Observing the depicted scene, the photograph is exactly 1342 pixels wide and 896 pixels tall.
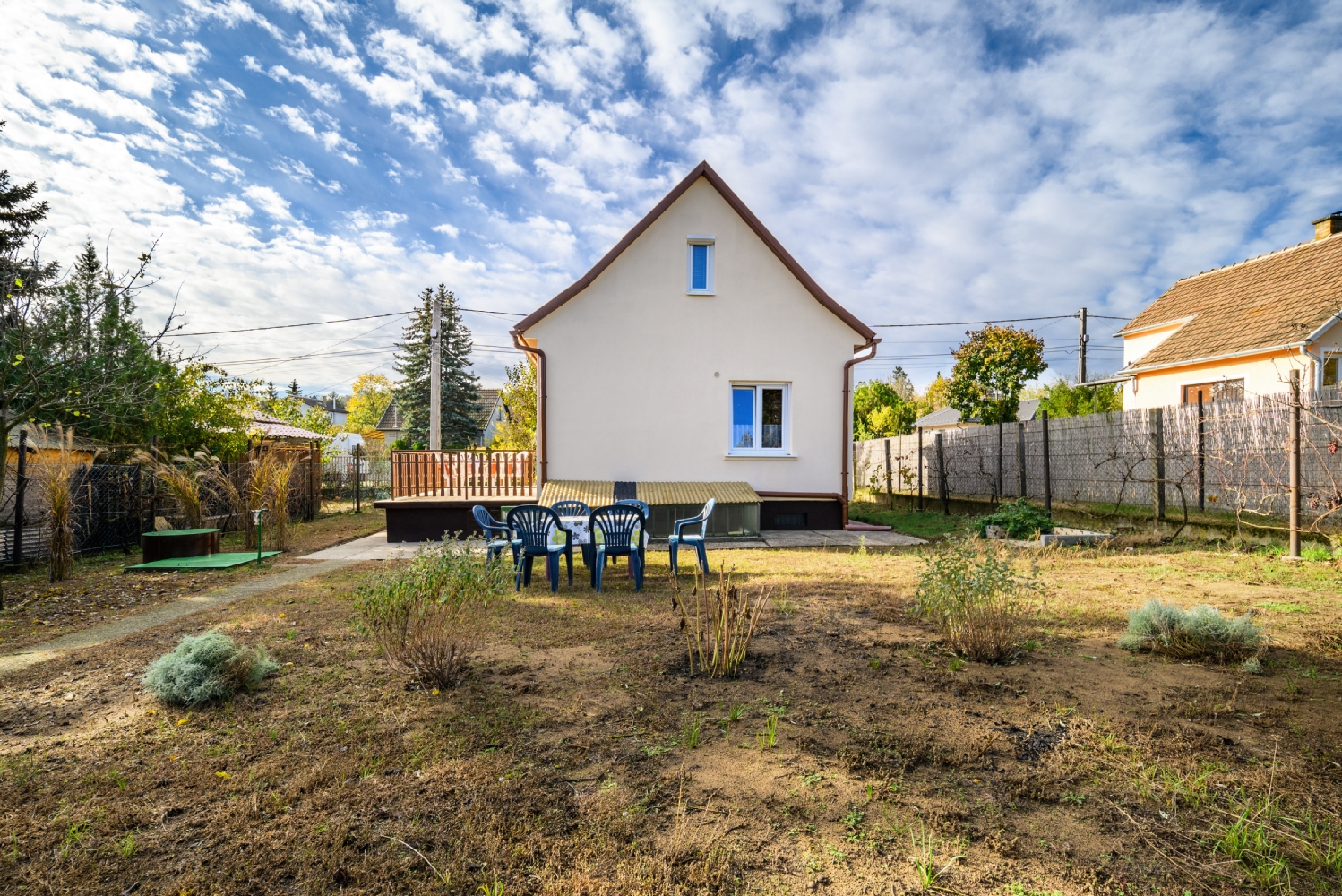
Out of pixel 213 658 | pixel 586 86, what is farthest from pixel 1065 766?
pixel 586 86

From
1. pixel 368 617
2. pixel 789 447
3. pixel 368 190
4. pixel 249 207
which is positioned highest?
pixel 368 190

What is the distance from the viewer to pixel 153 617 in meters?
5.96

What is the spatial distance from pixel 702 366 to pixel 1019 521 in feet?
19.8

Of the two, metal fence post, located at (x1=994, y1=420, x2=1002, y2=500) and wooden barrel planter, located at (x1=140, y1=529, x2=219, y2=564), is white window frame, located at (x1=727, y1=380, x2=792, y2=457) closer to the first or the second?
metal fence post, located at (x1=994, y1=420, x2=1002, y2=500)

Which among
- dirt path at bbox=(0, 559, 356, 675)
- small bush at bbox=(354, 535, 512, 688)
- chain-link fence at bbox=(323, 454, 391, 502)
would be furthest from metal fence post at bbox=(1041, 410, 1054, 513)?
chain-link fence at bbox=(323, 454, 391, 502)

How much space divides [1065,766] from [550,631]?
11.7ft

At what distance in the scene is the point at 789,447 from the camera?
11555 mm

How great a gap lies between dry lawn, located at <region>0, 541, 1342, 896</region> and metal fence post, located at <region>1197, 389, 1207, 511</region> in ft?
17.1

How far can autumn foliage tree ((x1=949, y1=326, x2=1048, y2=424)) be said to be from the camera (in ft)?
72.2

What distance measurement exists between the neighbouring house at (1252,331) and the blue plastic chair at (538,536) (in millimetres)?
11712

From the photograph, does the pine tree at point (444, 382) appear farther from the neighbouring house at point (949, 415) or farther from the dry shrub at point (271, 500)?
the neighbouring house at point (949, 415)

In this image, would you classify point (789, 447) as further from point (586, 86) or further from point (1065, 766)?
point (1065, 766)

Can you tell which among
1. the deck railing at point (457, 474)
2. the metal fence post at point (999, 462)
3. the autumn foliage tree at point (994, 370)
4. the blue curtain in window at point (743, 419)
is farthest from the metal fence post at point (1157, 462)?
the autumn foliage tree at point (994, 370)

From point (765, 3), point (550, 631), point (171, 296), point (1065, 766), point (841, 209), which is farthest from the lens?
point (841, 209)
